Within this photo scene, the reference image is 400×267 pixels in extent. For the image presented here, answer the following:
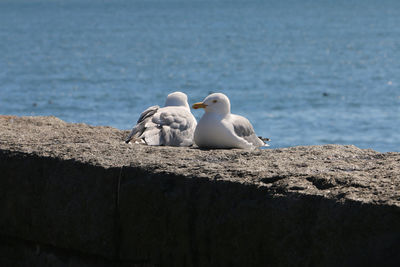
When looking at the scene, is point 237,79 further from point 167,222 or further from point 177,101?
point 167,222

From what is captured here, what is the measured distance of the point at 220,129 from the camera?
17.2 ft

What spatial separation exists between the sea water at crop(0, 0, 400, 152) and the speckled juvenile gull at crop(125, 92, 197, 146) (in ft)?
34.5

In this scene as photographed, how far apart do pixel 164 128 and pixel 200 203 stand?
255 cm

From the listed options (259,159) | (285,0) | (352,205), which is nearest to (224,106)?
(259,159)

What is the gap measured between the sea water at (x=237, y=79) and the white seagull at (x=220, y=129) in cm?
1099

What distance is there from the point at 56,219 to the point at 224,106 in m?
2.13

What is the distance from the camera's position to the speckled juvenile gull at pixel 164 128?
Result: 5625mm

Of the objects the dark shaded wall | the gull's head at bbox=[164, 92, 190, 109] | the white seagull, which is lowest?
the dark shaded wall

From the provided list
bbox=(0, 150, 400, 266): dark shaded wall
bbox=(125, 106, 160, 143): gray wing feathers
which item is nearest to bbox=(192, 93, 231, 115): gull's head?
bbox=(125, 106, 160, 143): gray wing feathers

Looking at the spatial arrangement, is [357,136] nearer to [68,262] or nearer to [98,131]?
[98,131]

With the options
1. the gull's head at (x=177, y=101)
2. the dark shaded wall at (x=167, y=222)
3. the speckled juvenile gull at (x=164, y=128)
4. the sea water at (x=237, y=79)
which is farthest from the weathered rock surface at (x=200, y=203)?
the sea water at (x=237, y=79)

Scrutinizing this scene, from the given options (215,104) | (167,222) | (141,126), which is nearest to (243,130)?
(215,104)

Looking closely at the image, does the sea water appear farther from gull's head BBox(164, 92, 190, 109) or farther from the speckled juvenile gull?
the speckled juvenile gull

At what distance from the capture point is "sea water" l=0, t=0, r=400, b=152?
20.5 metres
